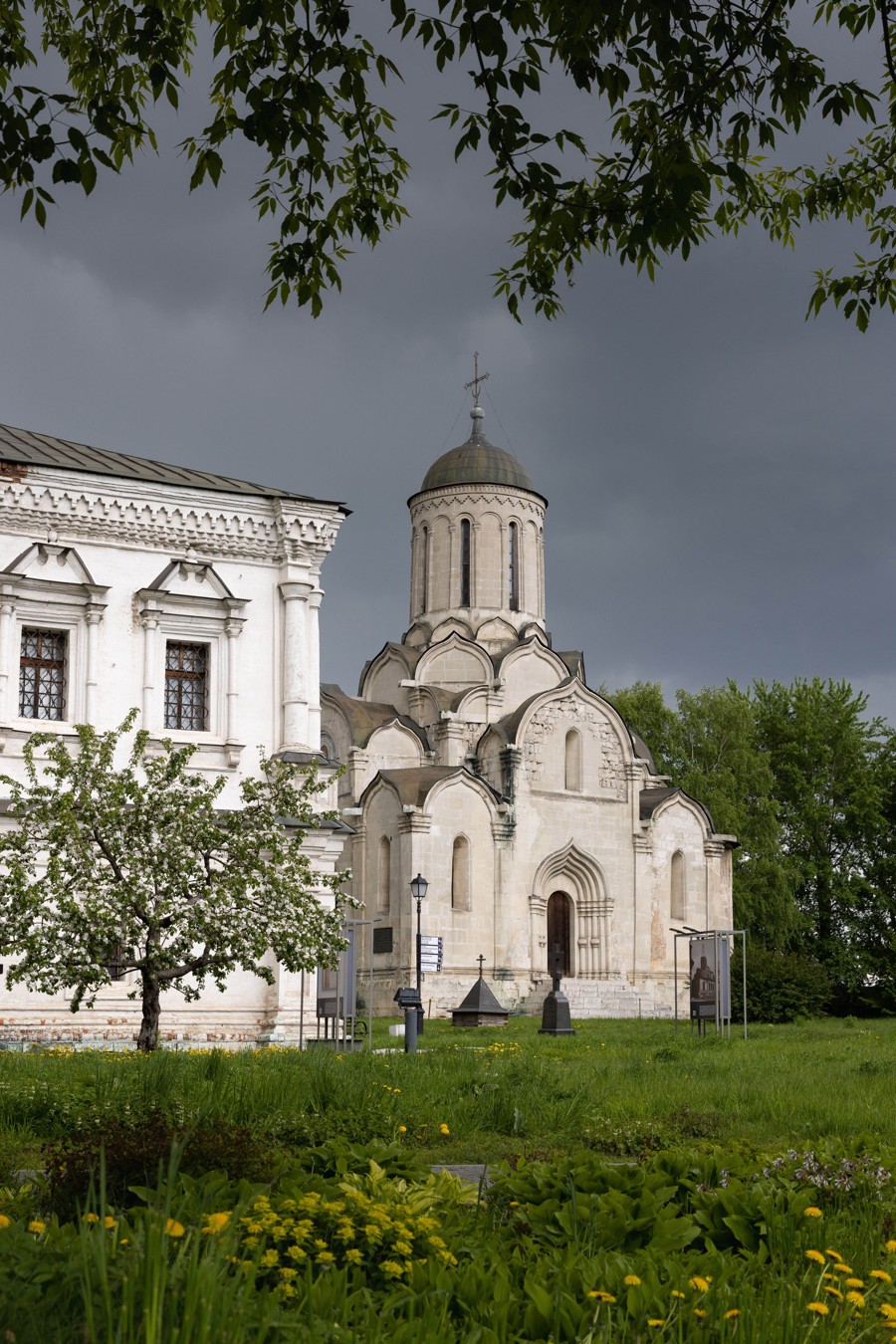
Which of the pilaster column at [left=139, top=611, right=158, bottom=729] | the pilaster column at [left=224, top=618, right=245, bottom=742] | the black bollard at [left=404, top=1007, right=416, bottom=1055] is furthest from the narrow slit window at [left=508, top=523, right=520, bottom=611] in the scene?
the black bollard at [left=404, top=1007, right=416, bottom=1055]

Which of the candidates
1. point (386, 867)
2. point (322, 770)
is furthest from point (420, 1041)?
point (386, 867)

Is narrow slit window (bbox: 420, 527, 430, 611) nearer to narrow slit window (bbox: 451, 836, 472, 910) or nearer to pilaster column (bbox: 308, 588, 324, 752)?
narrow slit window (bbox: 451, 836, 472, 910)

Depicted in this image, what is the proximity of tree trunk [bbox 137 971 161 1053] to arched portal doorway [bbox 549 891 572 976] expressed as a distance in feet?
75.7

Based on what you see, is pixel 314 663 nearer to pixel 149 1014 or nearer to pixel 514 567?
pixel 149 1014

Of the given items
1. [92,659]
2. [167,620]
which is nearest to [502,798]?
[167,620]

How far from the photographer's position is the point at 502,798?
41.3 metres

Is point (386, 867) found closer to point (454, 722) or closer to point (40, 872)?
point (454, 722)

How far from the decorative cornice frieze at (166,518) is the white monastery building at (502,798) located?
1298 centimetres

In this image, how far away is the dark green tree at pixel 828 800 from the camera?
52344 mm

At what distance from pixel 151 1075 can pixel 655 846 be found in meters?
35.6

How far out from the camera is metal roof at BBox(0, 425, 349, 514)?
26.6 meters

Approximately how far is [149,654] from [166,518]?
2.48 meters

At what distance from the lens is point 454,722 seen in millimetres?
44125

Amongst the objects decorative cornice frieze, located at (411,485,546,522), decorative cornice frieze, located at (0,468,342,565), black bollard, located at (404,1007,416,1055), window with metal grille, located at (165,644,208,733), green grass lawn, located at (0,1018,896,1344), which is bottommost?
black bollard, located at (404,1007,416,1055)
